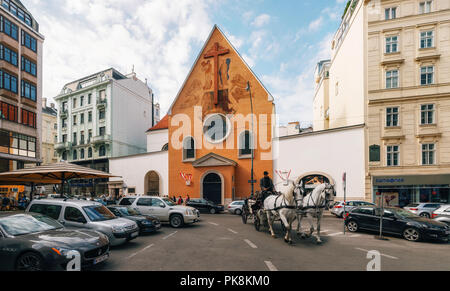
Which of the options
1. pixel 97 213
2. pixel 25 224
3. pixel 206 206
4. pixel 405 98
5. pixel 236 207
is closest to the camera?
pixel 25 224

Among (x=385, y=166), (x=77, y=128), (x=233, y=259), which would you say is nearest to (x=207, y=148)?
(x=385, y=166)

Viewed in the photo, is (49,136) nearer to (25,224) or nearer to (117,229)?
(117,229)

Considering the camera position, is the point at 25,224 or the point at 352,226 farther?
the point at 352,226

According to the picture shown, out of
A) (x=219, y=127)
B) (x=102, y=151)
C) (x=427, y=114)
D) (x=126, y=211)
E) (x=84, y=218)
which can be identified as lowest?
(x=126, y=211)

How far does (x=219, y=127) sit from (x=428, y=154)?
20376mm

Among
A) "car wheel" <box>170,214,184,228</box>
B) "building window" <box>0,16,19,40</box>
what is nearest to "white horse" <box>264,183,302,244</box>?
"car wheel" <box>170,214,184,228</box>

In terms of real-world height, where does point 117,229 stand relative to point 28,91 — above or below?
below

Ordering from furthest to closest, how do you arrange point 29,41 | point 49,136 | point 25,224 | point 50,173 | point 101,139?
point 49,136 → point 101,139 → point 29,41 → point 50,173 → point 25,224

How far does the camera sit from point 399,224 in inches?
436

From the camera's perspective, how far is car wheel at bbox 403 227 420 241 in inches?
414

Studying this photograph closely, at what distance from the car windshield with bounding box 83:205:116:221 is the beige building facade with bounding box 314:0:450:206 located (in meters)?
21.4

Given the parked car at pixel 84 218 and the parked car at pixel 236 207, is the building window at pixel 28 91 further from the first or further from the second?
the parked car at pixel 236 207

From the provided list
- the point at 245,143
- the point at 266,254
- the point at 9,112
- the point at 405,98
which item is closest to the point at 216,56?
the point at 245,143

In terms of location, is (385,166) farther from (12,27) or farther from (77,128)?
(77,128)
